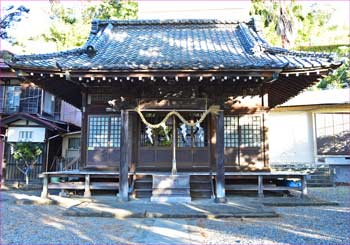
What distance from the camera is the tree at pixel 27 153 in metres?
12.3

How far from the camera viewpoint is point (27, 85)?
1595cm

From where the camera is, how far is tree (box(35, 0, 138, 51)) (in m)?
18.8

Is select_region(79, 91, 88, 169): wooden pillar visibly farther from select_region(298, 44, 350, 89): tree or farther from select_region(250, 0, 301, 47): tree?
select_region(298, 44, 350, 89): tree

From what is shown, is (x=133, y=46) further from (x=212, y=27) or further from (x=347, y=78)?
(x=347, y=78)

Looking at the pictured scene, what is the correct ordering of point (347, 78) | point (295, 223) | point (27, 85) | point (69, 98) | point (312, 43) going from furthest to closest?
point (312, 43) → point (347, 78) → point (27, 85) → point (69, 98) → point (295, 223)

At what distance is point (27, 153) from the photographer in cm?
1230

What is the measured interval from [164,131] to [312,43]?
68.5 ft

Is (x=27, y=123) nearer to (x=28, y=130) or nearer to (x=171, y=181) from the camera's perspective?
(x=28, y=130)

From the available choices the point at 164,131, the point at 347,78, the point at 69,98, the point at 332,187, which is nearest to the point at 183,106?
the point at 164,131

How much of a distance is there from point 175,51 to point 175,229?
229 inches

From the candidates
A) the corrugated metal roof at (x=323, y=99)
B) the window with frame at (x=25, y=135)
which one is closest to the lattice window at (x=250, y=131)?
the corrugated metal roof at (x=323, y=99)

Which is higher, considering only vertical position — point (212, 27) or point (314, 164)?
point (212, 27)

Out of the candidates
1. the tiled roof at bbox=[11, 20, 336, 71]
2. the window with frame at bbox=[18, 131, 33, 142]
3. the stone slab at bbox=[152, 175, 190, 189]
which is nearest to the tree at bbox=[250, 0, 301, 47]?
the tiled roof at bbox=[11, 20, 336, 71]

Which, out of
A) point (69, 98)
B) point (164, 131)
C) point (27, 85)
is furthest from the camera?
point (27, 85)
